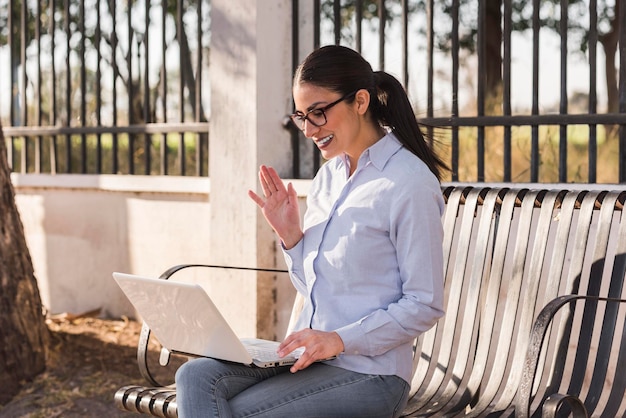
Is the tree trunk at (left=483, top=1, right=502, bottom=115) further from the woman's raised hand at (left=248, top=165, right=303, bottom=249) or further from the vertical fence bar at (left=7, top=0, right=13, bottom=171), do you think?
the woman's raised hand at (left=248, top=165, right=303, bottom=249)

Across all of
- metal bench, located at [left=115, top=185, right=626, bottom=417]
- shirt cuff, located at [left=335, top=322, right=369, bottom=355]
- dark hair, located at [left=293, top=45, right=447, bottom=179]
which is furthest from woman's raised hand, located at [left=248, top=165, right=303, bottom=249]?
metal bench, located at [left=115, top=185, right=626, bottom=417]

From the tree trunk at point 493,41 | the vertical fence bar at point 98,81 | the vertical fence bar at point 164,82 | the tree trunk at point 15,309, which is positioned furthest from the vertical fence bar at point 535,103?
the tree trunk at point 493,41

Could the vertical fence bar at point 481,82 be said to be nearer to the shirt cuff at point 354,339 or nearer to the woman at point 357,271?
the woman at point 357,271

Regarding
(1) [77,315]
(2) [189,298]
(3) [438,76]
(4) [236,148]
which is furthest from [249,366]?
(3) [438,76]

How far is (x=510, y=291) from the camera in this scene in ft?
12.8

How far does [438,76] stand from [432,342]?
18.7 ft

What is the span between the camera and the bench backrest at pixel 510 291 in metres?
3.67

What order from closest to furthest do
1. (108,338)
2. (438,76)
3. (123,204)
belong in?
(108,338), (123,204), (438,76)

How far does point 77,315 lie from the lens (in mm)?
6934

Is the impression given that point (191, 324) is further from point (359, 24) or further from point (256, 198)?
point (359, 24)

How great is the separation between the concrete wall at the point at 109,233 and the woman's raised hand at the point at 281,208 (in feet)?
7.88

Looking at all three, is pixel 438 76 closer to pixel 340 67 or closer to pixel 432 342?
pixel 432 342

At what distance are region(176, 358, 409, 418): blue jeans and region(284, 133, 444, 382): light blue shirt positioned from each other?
0.05 m

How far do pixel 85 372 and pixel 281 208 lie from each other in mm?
2993
